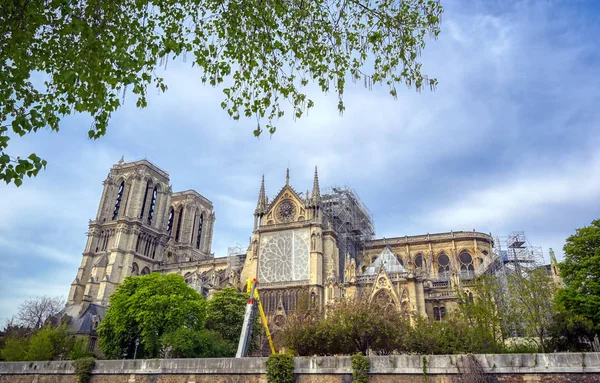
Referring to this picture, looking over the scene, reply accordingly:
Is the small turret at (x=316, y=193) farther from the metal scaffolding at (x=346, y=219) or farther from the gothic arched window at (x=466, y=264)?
the gothic arched window at (x=466, y=264)

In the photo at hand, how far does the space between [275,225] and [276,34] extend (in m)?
34.7

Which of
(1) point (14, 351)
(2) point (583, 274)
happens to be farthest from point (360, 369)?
(1) point (14, 351)

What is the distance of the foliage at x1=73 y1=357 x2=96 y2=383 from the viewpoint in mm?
21703

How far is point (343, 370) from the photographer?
55.9 ft

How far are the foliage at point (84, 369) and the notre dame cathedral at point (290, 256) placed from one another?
18545mm

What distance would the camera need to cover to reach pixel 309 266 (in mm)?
41438

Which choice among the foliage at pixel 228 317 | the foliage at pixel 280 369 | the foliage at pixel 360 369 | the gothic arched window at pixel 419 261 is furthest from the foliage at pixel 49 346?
the gothic arched window at pixel 419 261

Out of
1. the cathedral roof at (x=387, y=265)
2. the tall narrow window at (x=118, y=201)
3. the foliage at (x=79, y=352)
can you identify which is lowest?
the foliage at (x=79, y=352)

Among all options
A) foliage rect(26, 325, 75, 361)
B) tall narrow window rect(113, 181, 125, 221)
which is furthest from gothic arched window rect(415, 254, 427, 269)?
tall narrow window rect(113, 181, 125, 221)

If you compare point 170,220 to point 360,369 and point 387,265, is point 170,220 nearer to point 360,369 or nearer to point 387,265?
point 387,265

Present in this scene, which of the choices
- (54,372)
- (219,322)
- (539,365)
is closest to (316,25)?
(539,365)

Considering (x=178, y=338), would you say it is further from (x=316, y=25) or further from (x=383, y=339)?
(x=316, y=25)

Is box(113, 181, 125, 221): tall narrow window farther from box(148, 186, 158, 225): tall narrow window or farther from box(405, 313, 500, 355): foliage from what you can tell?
box(405, 313, 500, 355): foliage

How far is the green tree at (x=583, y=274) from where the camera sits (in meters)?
22.8
